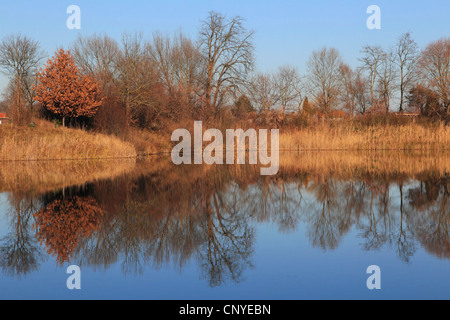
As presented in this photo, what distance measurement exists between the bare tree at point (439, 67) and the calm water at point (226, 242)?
27.2m

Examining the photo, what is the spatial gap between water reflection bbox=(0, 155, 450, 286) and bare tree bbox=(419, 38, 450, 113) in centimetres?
2543

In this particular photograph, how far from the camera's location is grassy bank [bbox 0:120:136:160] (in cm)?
1941

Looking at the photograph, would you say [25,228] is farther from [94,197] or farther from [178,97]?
[178,97]

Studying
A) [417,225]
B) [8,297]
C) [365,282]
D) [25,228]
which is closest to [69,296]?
[8,297]

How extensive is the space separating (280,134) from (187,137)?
577cm

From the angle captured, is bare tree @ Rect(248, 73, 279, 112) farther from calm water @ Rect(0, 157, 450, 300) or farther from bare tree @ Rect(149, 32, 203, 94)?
calm water @ Rect(0, 157, 450, 300)

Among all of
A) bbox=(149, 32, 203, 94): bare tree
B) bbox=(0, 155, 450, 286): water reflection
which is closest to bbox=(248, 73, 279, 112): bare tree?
bbox=(149, 32, 203, 94): bare tree

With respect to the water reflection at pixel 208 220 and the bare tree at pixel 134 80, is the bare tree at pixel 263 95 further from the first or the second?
the water reflection at pixel 208 220

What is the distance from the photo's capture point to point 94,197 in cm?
869

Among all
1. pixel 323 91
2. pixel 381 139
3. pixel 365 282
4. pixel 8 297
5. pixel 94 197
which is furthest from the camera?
pixel 323 91

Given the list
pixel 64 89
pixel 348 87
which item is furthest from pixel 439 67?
pixel 64 89

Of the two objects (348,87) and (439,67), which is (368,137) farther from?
(348,87)

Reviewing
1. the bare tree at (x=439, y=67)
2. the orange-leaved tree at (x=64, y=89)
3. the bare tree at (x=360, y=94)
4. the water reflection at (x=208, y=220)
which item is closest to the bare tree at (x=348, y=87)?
the bare tree at (x=360, y=94)

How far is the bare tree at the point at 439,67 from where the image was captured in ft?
110
